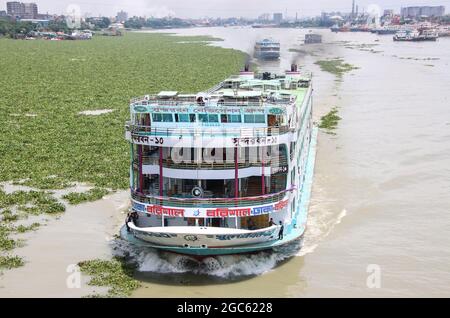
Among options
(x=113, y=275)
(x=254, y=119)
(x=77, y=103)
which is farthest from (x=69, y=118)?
(x=254, y=119)

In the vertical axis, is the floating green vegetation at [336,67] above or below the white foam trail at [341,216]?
above

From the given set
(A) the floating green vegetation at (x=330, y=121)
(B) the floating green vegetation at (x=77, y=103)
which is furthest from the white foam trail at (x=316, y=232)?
(A) the floating green vegetation at (x=330, y=121)

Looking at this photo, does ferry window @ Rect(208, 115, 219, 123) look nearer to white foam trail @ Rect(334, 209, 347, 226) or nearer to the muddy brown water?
the muddy brown water

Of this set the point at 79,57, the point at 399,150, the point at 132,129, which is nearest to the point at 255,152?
the point at 132,129

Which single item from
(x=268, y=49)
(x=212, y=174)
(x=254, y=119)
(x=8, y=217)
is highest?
(x=268, y=49)

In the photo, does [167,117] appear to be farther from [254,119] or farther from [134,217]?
[134,217]

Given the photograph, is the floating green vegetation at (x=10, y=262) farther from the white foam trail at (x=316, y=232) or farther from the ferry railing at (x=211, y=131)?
the white foam trail at (x=316, y=232)

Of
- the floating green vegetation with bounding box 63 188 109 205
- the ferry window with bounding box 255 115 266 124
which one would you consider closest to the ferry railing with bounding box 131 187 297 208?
the ferry window with bounding box 255 115 266 124
